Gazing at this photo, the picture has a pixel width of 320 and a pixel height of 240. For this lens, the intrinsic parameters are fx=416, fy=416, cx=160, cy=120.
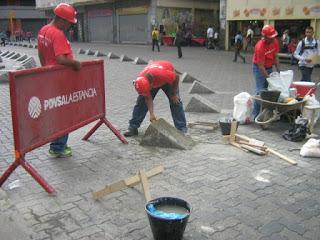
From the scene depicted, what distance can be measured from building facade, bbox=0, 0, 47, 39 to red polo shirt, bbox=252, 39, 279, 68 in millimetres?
57777

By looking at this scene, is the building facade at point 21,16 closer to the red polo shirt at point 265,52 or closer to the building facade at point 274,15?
the building facade at point 274,15

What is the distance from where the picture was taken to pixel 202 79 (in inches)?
548

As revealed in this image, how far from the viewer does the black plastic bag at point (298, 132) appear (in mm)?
6234

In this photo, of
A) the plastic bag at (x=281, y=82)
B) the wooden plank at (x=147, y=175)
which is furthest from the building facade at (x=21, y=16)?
the wooden plank at (x=147, y=175)

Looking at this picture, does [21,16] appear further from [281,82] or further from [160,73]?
[160,73]

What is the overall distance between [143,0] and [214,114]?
2877 centimetres

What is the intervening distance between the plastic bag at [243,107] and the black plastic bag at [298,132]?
0.96 meters

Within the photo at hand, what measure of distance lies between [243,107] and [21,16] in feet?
199

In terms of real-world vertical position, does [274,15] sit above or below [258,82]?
above

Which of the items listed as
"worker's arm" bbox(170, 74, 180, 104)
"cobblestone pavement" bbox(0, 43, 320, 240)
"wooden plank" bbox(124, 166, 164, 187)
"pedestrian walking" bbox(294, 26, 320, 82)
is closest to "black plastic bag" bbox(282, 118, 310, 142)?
"cobblestone pavement" bbox(0, 43, 320, 240)

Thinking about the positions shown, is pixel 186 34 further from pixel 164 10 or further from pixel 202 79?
pixel 202 79

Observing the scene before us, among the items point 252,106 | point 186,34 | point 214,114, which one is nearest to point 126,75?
point 214,114

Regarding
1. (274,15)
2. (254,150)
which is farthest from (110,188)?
(274,15)

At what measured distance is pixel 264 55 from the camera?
7.35 meters
